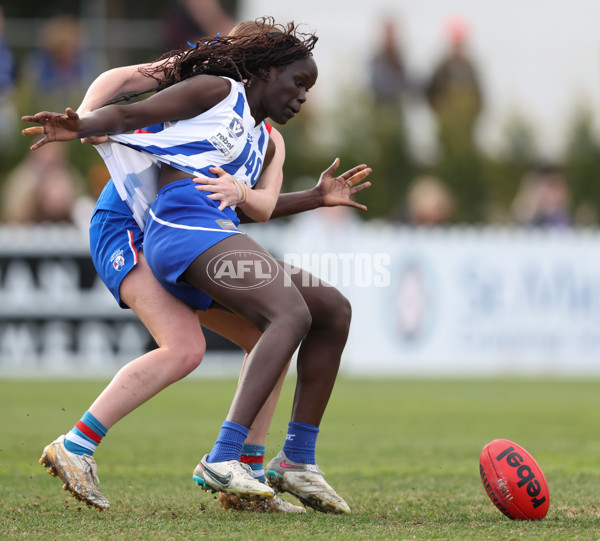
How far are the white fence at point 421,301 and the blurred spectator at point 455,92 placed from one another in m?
2.51

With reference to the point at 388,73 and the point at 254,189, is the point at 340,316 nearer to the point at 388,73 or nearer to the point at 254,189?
the point at 254,189

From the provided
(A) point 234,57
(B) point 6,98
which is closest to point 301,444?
(A) point 234,57

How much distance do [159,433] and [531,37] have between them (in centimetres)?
1530

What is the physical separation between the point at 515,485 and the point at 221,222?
1.68 metres

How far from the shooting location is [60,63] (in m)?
16.6

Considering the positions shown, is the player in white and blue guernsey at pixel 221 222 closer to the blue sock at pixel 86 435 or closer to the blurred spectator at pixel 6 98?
the blue sock at pixel 86 435

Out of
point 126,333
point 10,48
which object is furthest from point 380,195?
point 10,48

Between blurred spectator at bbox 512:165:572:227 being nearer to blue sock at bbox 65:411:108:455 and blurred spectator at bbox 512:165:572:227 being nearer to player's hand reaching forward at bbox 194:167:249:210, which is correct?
player's hand reaching forward at bbox 194:167:249:210

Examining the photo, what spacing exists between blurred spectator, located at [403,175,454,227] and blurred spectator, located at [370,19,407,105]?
1.91m

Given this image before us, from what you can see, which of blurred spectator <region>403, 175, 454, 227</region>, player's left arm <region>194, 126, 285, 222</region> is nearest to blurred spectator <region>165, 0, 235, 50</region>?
blurred spectator <region>403, 175, 454, 227</region>

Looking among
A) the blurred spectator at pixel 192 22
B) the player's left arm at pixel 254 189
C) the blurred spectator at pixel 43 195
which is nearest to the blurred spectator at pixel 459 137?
the blurred spectator at pixel 192 22

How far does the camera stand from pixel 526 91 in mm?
19984

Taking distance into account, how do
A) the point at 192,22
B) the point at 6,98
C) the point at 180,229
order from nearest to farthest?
the point at 180,229 → the point at 6,98 → the point at 192,22

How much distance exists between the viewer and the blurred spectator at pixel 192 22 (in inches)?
674
